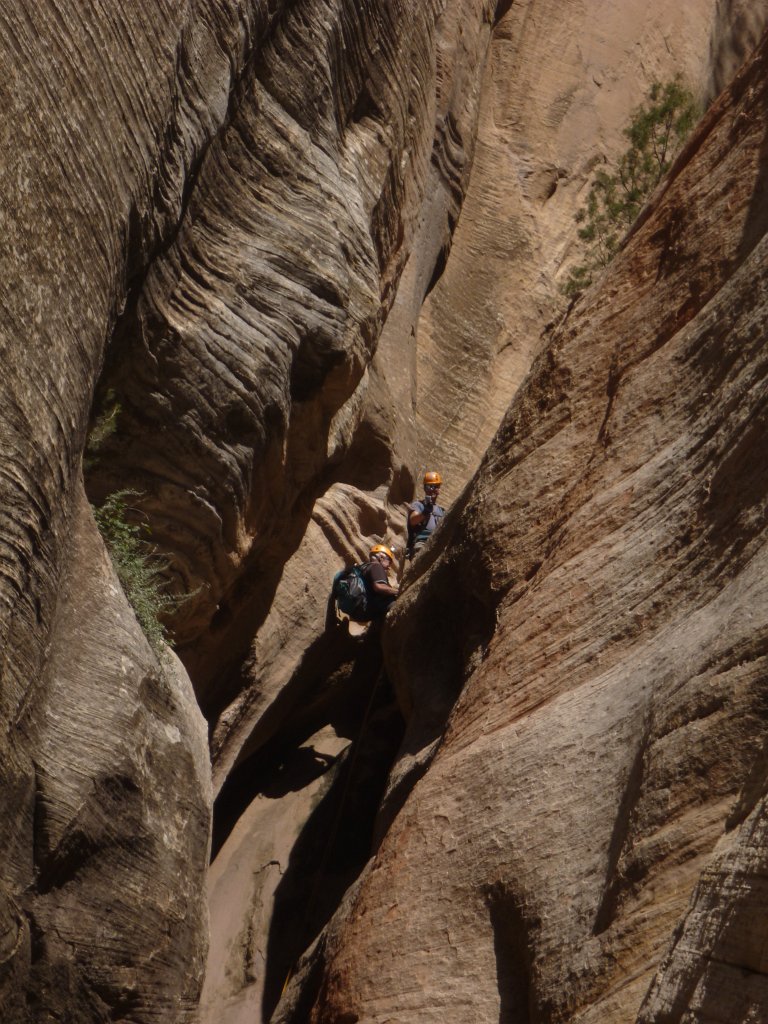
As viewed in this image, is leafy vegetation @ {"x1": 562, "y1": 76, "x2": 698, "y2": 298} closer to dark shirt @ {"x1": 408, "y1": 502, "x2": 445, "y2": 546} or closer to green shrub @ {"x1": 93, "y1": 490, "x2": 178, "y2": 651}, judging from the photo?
dark shirt @ {"x1": 408, "y1": 502, "x2": 445, "y2": 546}

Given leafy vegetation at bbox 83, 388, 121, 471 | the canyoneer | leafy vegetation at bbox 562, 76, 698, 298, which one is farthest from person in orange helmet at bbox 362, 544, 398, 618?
leafy vegetation at bbox 562, 76, 698, 298

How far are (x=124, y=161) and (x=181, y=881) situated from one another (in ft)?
13.0

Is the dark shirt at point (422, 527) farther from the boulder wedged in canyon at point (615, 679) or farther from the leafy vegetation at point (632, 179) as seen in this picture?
the leafy vegetation at point (632, 179)

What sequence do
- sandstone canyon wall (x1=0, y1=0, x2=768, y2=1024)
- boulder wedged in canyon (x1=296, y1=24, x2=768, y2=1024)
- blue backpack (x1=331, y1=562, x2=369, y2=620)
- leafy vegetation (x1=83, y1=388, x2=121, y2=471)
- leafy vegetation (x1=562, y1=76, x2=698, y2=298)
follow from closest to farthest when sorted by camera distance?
boulder wedged in canyon (x1=296, y1=24, x2=768, y2=1024) → sandstone canyon wall (x1=0, y1=0, x2=768, y2=1024) → leafy vegetation (x1=83, y1=388, x2=121, y2=471) → blue backpack (x1=331, y1=562, x2=369, y2=620) → leafy vegetation (x1=562, y1=76, x2=698, y2=298)

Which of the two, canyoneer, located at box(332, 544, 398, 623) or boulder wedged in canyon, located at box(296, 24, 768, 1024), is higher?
canyoneer, located at box(332, 544, 398, 623)

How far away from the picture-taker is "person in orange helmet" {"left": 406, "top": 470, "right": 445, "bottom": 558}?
488 inches

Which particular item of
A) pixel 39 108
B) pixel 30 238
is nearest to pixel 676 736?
pixel 30 238

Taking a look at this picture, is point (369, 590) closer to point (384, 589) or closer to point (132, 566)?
point (384, 589)

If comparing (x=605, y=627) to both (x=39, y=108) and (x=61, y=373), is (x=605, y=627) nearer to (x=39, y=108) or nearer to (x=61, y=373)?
(x=61, y=373)

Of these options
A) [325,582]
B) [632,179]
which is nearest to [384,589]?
[325,582]

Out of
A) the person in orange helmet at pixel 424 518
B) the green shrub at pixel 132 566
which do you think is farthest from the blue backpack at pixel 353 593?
the green shrub at pixel 132 566

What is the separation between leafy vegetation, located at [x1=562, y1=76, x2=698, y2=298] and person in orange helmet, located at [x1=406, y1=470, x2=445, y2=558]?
473 cm

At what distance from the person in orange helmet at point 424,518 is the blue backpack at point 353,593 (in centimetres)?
81

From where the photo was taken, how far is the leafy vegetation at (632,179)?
16047 millimetres
